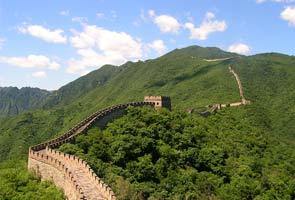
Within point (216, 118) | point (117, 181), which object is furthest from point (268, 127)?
point (117, 181)

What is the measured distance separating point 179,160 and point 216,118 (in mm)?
24361

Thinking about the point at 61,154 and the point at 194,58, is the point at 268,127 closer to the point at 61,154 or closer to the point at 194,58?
the point at 61,154

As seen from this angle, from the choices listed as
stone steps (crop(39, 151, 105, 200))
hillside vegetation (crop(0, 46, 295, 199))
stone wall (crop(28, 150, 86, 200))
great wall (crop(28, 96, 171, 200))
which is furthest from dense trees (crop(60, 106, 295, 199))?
stone wall (crop(28, 150, 86, 200))

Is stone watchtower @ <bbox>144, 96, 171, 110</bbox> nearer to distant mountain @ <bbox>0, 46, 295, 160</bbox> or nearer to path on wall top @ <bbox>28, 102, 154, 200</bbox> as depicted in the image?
distant mountain @ <bbox>0, 46, 295, 160</bbox>

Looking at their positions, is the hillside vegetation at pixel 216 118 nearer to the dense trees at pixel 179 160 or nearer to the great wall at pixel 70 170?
the dense trees at pixel 179 160

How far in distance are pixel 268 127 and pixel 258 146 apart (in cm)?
1948

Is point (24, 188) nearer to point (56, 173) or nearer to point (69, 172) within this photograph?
point (56, 173)

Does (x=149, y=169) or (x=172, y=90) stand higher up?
(x=172, y=90)

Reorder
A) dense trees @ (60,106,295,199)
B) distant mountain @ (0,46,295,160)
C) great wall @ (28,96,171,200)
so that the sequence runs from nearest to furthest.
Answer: great wall @ (28,96,171,200), dense trees @ (60,106,295,199), distant mountain @ (0,46,295,160)

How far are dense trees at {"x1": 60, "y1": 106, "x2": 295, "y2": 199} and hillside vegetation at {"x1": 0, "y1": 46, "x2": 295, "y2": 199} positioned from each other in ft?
0.52

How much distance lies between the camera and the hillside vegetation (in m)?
41.9

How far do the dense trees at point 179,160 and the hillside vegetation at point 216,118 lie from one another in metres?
0.16

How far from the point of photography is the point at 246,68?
112 meters

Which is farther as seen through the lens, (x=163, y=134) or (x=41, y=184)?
(x=163, y=134)
